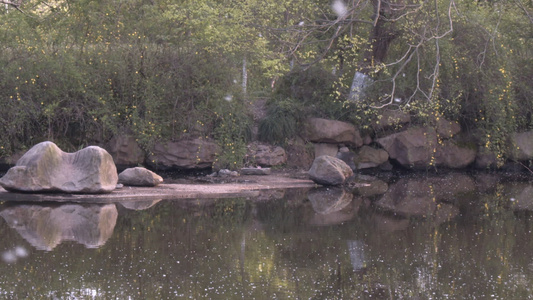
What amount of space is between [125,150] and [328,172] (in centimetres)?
576

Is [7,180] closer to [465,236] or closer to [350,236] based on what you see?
[350,236]

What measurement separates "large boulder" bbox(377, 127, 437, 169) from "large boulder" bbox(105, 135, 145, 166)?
7612mm

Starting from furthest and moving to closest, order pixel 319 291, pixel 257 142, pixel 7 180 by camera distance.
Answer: pixel 257 142 → pixel 7 180 → pixel 319 291

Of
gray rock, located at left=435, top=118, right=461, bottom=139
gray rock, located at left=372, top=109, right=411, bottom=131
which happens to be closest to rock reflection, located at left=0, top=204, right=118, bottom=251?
gray rock, located at left=372, top=109, right=411, bottom=131

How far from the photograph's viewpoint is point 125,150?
60.4 feet

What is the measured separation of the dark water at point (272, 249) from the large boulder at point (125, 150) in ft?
16.0

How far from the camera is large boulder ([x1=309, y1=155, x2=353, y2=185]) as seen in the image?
16922 millimetres

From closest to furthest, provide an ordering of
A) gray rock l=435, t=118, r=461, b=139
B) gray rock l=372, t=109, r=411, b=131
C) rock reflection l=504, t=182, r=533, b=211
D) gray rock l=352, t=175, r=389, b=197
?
rock reflection l=504, t=182, r=533, b=211
gray rock l=352, t=175, r=389, b=197
gray rock l=372, t=109, r=411, b=131
gray rock l=435, t=118, r=461, b=139

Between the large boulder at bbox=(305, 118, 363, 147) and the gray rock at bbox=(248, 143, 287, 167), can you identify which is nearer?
the gray rock at bbox=(248, 143, 287, 167)

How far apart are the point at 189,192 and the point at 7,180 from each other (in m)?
3.89

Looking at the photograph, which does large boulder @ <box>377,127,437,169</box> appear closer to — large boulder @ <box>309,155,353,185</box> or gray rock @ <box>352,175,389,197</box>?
gray rock @ <box>352,175,389,197</box>

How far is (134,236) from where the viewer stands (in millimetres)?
10516

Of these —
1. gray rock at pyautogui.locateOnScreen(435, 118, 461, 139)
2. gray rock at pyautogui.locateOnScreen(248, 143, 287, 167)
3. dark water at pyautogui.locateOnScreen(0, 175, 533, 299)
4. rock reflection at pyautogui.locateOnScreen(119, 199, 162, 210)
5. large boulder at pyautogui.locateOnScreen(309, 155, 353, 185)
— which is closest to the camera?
dark water at pyautogui.locateOnScreen(0, 175, 533, 299)

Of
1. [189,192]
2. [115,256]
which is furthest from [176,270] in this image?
[189,192]
